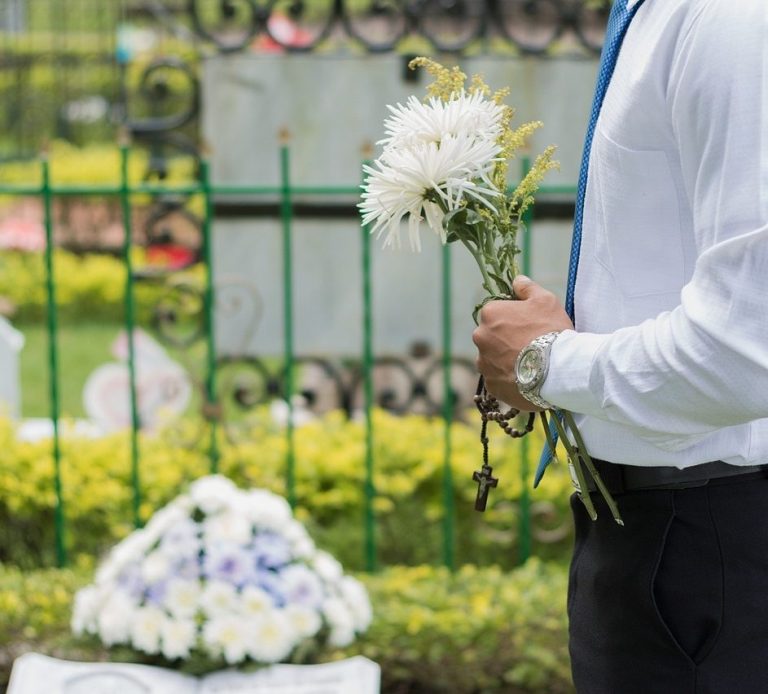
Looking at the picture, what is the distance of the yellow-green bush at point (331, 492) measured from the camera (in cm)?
348

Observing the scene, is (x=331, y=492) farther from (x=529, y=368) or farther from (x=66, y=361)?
(x=66, y=361)

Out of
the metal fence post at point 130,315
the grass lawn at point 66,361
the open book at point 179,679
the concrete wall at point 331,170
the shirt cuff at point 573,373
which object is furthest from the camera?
the grass lawn at point 66,361

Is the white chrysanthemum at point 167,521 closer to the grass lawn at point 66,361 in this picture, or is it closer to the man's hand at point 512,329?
the man's hand at point 512,329

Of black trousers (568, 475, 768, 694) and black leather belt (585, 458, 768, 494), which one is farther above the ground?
black leather belt (585, 458, 768, 494)

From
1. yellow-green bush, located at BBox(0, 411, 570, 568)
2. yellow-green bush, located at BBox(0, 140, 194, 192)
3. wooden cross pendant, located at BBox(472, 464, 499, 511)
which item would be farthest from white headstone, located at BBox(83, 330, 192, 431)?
yellow-green bush, located at BBox(0, 140, 194, 192)

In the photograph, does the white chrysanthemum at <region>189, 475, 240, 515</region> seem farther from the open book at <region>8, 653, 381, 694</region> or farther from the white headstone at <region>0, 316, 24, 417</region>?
the white headstone at <region>0, 316, 24, 417</region>

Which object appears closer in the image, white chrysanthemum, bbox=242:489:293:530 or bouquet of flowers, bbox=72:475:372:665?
bouquet of flowers, bbox=72:475:372:665

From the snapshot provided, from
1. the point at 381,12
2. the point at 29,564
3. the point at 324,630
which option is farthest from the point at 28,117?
the point at 324,630

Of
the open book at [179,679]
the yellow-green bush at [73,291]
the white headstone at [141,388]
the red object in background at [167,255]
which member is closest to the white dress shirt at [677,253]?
the open book at [179,679]

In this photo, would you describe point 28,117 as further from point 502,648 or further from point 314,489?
point 502,648

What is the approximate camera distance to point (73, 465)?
360cm

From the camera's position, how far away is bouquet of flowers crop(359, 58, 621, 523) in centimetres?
137

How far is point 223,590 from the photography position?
2693 mm

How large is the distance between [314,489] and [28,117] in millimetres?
10652
